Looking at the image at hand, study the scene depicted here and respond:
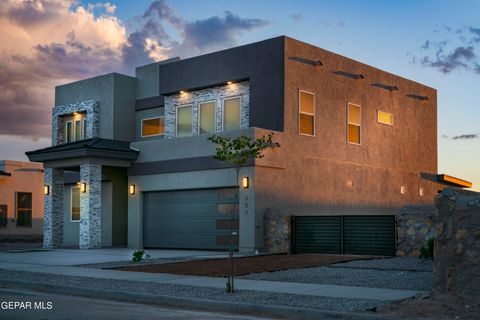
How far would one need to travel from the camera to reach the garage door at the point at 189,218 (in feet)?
84.5

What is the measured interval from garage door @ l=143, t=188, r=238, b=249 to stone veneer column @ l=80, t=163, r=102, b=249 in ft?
6.84

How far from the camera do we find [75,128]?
112ft

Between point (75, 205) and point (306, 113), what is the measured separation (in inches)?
545

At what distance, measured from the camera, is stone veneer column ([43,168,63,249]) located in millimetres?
29875

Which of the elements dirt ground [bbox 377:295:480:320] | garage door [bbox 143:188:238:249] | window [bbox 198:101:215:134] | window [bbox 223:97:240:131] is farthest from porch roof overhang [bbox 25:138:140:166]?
dirt ground [bbox 377:295:480:320]

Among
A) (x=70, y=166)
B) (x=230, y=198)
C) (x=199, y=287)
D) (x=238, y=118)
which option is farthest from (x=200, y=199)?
(x=199, y=287)

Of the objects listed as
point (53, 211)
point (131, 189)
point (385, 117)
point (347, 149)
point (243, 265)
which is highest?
point (385, 117)

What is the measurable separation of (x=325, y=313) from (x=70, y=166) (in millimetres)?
20681

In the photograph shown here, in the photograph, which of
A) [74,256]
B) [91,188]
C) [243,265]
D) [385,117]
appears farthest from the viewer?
[385,117]

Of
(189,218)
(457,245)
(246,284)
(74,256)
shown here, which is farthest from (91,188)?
(457,245)

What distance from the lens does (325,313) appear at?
10.7 meters

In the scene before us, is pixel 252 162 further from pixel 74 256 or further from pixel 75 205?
pixel 75 205

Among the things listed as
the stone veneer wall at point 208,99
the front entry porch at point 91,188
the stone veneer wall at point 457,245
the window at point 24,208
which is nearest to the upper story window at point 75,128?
the front entry porch at point 91,188

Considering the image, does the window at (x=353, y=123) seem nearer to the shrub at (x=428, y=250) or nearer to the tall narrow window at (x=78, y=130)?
the shrub at (x=428, y=250)
